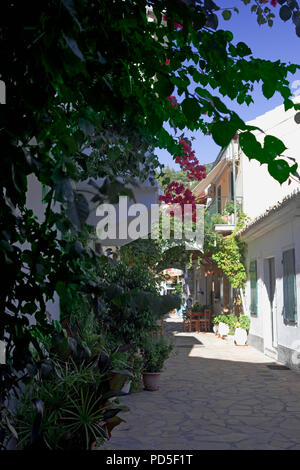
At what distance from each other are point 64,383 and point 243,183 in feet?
40.8

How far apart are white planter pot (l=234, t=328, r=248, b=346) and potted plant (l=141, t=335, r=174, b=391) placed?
6438 mm

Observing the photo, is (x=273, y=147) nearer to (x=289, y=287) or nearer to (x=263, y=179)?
(x=289, y=287)

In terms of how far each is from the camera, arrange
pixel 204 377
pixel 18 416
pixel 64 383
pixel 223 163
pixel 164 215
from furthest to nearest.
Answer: pixel 223 163
pixel 164 215
pixel 204 377
pixel 64 383
pixel 18 416

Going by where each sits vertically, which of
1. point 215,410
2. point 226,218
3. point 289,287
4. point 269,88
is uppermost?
point 226,218

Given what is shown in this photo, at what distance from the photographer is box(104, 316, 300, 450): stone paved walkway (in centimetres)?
503

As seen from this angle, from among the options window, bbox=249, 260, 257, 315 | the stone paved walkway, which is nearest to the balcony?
window, bbox=249, 260, 257, 315

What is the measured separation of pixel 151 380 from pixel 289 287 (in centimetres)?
391

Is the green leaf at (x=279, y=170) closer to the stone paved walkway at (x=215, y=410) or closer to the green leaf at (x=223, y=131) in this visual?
the green leaf at (x=223, y=131)

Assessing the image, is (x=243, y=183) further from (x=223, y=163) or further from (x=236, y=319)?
(x=236, y=319)

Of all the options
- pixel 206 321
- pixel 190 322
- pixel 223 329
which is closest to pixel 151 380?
pixel 223 329

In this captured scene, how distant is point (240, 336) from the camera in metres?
13.8

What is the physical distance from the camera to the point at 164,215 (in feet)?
54.3

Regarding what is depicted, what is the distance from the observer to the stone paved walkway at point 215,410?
5.03 m
